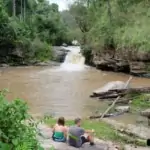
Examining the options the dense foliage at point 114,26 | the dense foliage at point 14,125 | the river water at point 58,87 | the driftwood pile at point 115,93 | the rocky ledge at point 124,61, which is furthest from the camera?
the rocky ledge at point 124,61

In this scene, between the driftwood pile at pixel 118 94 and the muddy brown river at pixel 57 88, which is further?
the driftwood pile at pixel 118 94

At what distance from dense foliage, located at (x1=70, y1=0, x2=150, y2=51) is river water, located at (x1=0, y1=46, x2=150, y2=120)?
2.55 m

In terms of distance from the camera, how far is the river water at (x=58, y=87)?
18.8 meters

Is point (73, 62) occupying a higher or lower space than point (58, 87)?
lower

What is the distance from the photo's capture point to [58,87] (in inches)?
1018

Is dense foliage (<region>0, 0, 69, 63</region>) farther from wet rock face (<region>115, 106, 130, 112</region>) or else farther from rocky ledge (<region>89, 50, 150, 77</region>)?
wet rock face (<region>115, 106, 130, 112</region>)

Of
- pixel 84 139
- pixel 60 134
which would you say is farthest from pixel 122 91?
pixel 60 134

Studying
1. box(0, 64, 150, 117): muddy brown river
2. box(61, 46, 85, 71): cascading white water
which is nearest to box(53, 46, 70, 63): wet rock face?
box(61, 46, 85, 71): cascading white water

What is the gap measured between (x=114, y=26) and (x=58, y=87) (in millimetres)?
8005

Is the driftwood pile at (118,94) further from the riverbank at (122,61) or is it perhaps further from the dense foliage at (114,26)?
the riverbank at (122,61)

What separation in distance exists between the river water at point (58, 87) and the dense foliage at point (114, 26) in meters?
2.55

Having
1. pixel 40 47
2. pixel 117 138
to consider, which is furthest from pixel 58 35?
pixel 117 138

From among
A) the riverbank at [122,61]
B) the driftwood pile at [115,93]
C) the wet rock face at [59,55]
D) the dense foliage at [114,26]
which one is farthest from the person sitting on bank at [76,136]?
the wet rock face at [59,55]

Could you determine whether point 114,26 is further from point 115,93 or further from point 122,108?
point 122,108
